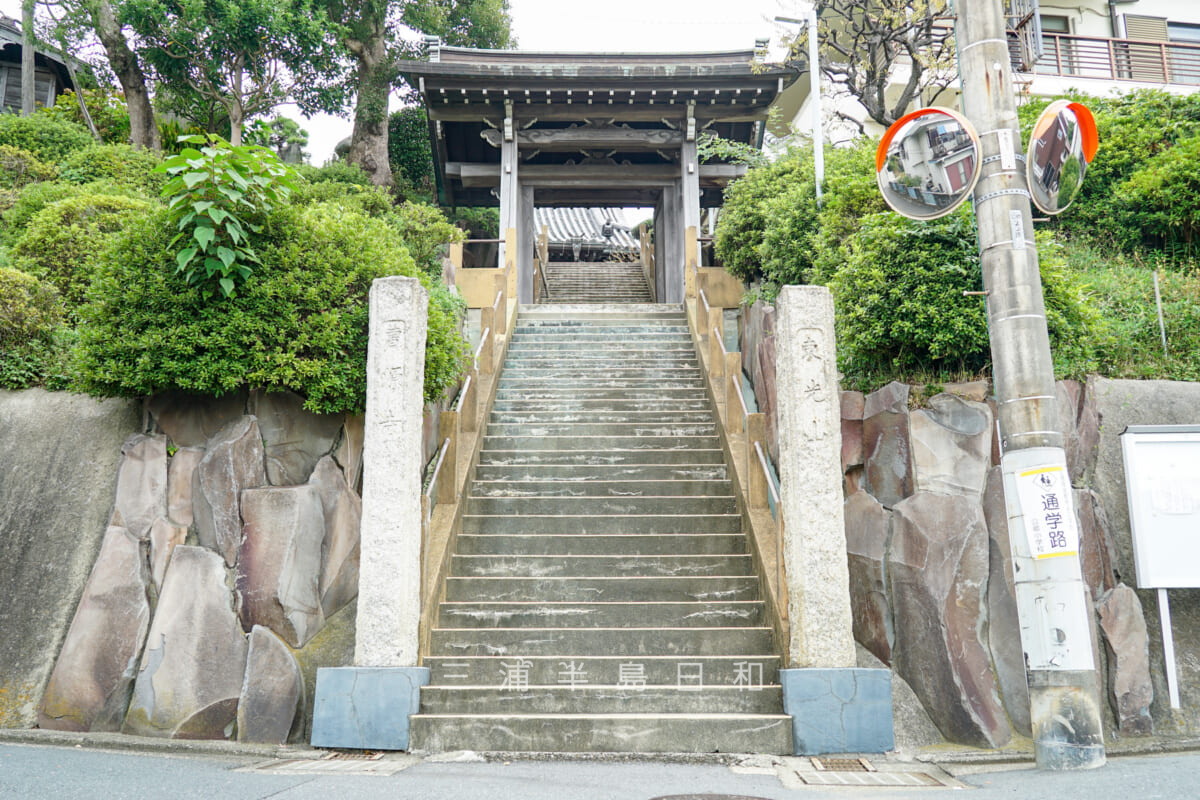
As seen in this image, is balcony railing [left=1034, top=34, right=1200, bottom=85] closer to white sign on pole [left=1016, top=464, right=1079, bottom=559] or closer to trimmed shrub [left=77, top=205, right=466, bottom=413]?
white sign on pole [left=1016, top=464, right=1079, bottom=559]

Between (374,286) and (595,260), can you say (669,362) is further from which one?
(595,260)

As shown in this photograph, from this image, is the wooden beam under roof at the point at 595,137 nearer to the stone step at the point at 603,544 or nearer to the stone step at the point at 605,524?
the stone step at the point at 605,524

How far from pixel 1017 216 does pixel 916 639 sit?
3.09m

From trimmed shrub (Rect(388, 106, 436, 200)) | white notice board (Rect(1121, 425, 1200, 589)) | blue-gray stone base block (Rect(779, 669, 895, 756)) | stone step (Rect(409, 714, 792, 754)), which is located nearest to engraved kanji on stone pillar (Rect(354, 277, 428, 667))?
stone step (Rect(409, 714, 792, 754))

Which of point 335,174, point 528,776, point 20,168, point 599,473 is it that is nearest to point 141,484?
point 599,473

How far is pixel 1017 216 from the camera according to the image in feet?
15.9

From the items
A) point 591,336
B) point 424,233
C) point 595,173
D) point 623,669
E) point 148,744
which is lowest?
point 148,744

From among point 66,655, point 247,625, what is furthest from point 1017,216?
point 66,655

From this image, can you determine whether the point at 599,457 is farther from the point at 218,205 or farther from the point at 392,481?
the point at 218,205

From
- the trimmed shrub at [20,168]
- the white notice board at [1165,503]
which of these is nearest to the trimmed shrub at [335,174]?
the trimmed shrub at [20,168]

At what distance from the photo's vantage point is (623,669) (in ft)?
18.2

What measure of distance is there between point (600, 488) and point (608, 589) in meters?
1.35

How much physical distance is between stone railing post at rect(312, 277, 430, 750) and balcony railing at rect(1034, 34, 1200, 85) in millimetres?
16159

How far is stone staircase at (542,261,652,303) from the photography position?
64.5 ft
